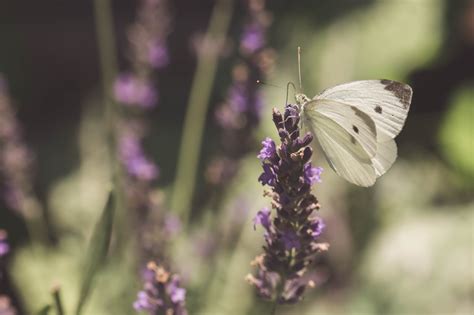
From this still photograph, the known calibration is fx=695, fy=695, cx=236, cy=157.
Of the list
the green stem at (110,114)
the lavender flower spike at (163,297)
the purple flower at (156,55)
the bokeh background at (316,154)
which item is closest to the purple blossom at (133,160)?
the green stem at (110,114)

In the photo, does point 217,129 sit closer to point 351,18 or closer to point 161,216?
point 351,18

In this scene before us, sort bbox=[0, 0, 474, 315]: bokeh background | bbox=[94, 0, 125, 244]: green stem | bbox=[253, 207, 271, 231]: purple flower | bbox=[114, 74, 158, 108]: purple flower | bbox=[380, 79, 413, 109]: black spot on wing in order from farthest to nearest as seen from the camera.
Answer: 1. bbox=[0, 0, 474, 315]: bokeh background
2. bbox=[114, 74, 158, 108]: purple flower
3. bbox=[94, 0, 125, 244]: green stem
4. bbox=[380, 79, 413, 109]: black spot on wing
5. bbox=[253, 207, 271, 231]: purple flower

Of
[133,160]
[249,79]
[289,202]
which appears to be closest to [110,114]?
[133,160]

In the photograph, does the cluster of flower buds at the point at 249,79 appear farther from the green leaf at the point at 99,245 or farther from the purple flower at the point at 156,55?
the green leaf at the point at 99,245

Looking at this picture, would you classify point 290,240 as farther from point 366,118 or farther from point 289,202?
point 366,118

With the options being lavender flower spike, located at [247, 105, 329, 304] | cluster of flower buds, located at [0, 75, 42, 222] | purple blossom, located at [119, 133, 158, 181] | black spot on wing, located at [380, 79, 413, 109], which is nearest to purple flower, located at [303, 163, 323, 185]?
lavender flower spike, located at [247, 105, 329, 304]

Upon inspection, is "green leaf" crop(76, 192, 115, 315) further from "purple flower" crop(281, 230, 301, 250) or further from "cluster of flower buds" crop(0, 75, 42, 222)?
"cluster of flower buds" crop(0, 75, 42, 222)
